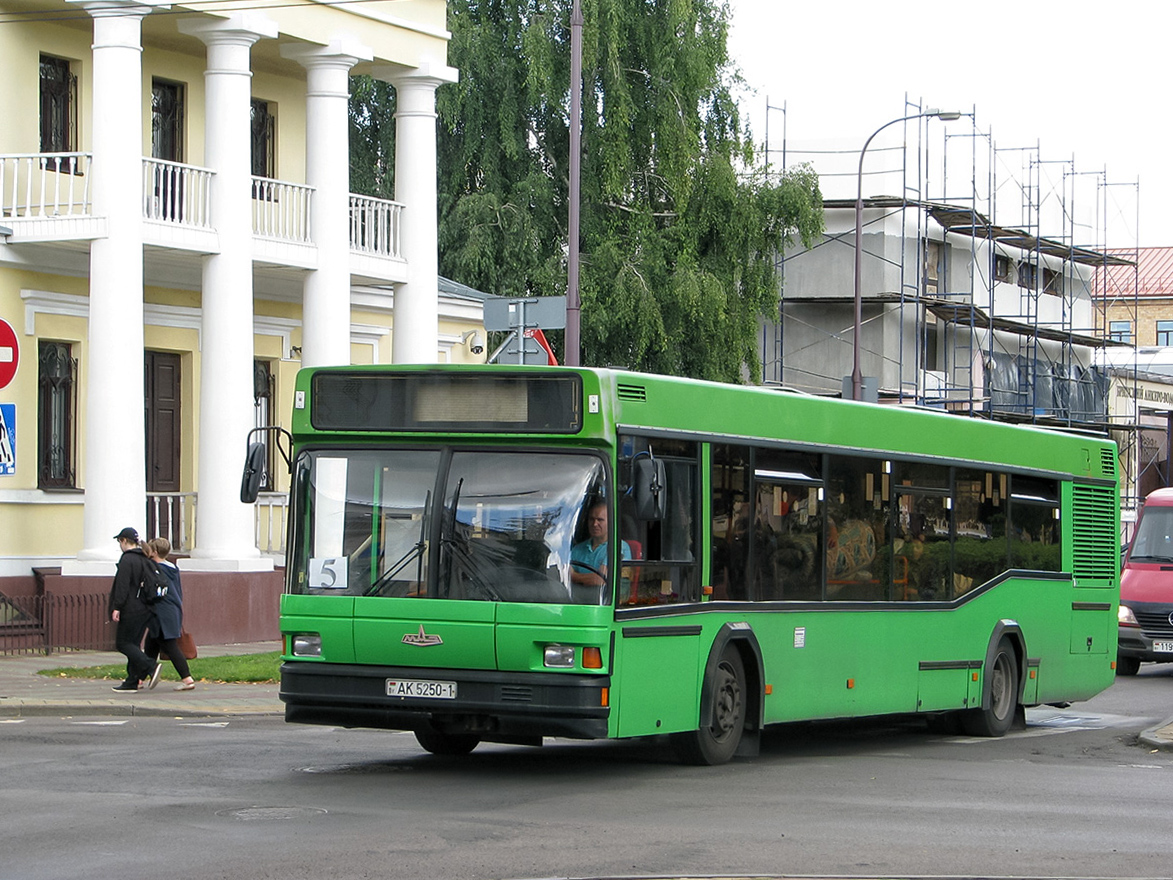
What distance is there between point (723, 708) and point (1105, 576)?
7.18 metres

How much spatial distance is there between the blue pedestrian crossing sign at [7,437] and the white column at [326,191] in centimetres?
1201

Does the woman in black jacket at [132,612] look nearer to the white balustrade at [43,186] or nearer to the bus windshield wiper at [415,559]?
the white balustrade at [43,186]

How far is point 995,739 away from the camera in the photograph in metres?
16.8

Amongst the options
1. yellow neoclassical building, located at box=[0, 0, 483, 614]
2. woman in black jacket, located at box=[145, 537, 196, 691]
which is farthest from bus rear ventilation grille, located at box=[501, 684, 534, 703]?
yellow neoclassical building, located at box=[0, 0, 483, 614]

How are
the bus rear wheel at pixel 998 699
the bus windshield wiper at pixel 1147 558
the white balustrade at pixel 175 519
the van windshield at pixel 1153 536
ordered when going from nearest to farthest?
the bus rear wheel at pixel 998 699
the bus windshield wiper at pixel 1147 558
the van windshield at pixel 1153 536
the white balustrade at pixel 175 519

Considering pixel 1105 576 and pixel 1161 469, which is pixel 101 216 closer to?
pixel 1105 576

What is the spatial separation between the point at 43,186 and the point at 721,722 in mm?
15136

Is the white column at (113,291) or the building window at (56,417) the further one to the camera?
the building window at (56,417)

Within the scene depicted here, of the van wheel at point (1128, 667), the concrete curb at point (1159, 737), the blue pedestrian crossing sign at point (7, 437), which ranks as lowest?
the van wheel at point (1128, 667)

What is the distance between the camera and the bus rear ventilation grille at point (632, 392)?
12148 mm

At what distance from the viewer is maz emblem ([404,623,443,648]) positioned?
11961 millimetres

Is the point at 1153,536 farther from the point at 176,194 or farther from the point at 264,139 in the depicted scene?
the point at 264,139

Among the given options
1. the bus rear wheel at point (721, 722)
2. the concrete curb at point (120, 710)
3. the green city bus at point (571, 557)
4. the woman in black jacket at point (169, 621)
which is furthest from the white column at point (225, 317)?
the bus rear wheel at point (721, 722)

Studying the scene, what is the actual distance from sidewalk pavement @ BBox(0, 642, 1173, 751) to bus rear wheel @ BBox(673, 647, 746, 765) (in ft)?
14.1
